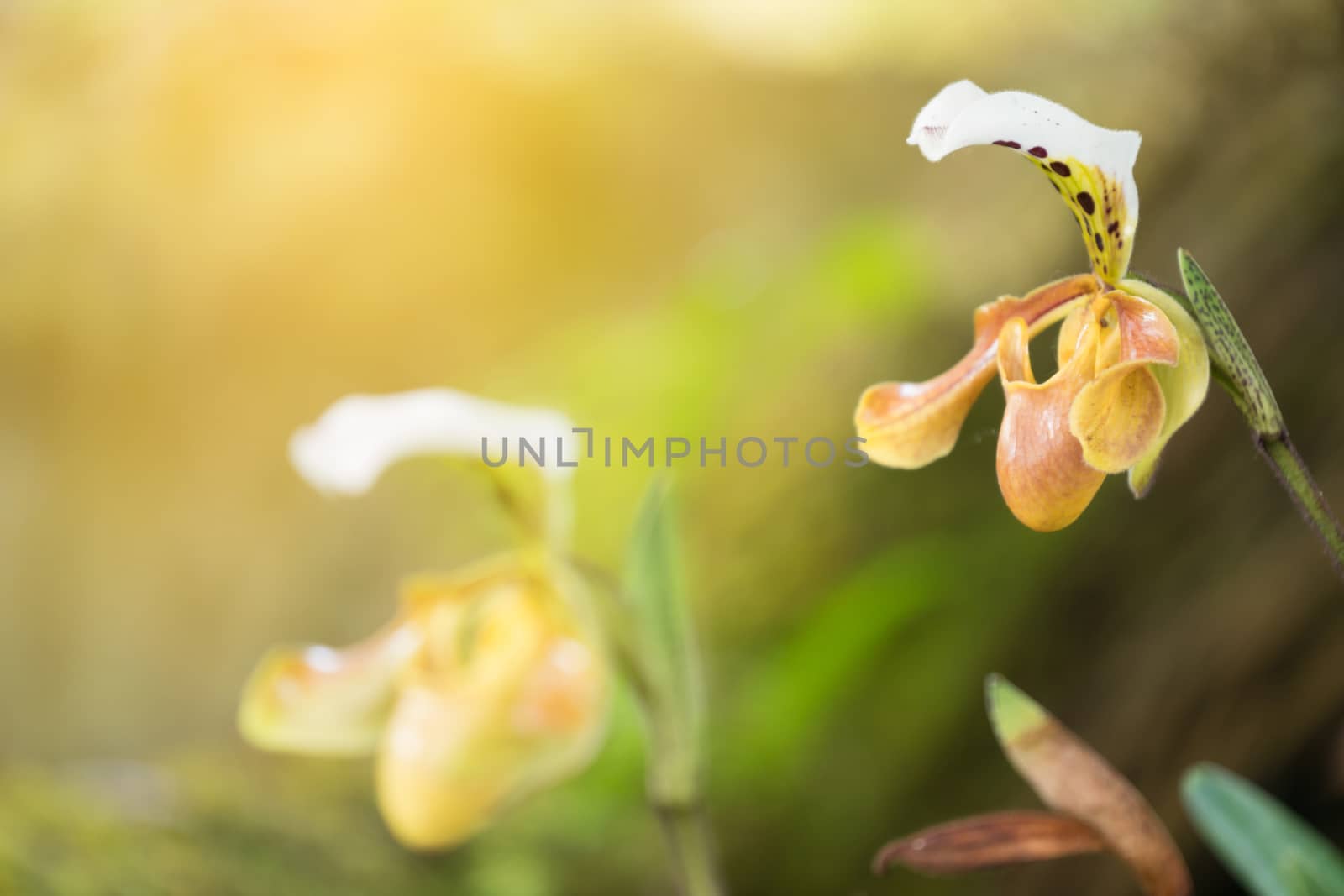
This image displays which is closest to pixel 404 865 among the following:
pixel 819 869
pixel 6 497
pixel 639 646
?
pixel 819 869

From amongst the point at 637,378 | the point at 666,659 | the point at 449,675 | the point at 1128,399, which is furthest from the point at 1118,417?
the point at 637,378

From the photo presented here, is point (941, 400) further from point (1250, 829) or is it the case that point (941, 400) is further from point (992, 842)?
point (1250, 829)

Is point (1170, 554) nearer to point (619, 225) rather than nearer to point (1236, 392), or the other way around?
point (1236, 392)

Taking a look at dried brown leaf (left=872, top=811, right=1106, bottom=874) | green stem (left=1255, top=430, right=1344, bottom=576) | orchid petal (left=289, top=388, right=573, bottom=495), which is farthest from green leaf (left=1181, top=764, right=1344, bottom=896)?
orchid petal (left=289, top=388, right=573, bottom=495)

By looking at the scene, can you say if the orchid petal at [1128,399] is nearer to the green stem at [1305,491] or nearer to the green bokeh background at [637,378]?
the green stem at [1305,491]

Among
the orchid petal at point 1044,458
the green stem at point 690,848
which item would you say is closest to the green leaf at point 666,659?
the green stem at point 690,848

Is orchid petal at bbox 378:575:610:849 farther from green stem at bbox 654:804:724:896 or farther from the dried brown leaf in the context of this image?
the dried brown leaf

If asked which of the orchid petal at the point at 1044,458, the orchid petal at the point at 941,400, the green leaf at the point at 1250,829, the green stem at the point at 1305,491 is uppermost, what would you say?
the orchid petal at the point at 941,400
